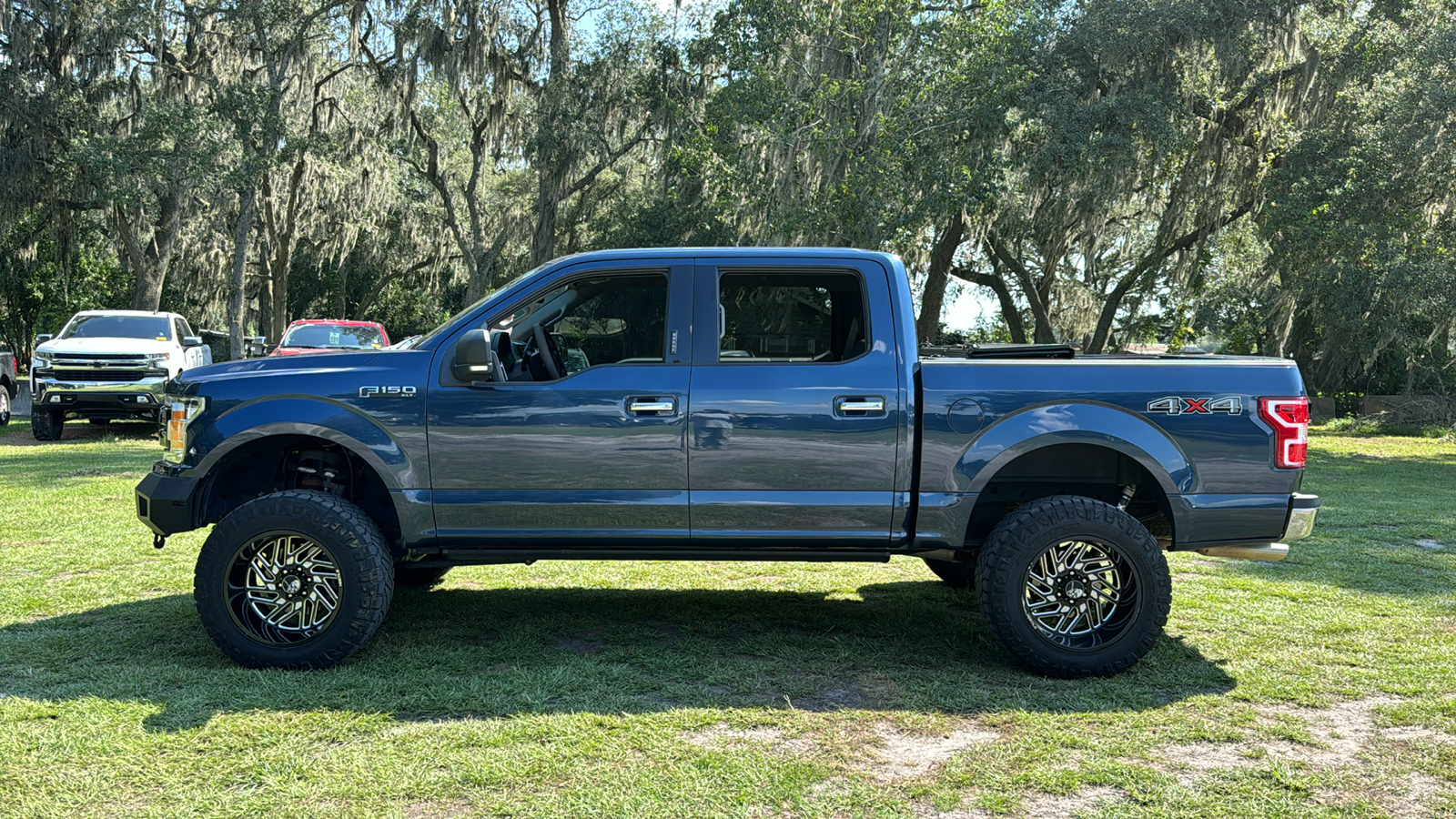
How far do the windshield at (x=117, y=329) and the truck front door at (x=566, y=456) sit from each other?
44.2 ft

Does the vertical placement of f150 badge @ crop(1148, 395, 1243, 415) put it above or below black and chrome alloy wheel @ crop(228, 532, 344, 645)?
above

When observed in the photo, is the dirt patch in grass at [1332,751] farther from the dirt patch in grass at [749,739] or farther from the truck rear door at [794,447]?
the truck rear door at [794,447]

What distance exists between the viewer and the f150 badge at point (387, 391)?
505 cm

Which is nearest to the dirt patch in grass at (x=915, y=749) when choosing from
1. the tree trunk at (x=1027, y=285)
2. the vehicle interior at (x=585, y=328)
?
the vehicle interior at (x=585, y=328)

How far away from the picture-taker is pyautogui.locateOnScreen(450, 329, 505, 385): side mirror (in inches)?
191

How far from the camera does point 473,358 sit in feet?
15.9

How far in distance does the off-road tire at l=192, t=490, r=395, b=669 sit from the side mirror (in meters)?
0.84

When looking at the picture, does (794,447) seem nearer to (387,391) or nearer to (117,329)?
(387,391)

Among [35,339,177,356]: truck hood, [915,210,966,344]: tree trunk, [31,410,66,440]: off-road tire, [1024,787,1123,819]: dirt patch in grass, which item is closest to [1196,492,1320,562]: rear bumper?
[1024,787,1123,819]: dirt patch in grass

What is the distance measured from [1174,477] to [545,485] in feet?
9.41

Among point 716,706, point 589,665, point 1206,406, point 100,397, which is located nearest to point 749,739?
point 716,706

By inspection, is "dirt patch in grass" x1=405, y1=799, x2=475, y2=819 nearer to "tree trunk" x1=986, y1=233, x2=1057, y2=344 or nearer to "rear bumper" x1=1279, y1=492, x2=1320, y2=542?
"rear bumper" x1=1279, y1=492, x2=1320, y2=542

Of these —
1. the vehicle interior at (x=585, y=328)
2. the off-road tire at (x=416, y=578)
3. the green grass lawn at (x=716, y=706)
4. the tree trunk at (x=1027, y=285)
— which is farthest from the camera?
the tree trunk at (x=1027, y=285)

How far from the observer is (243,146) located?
24.0 metres
